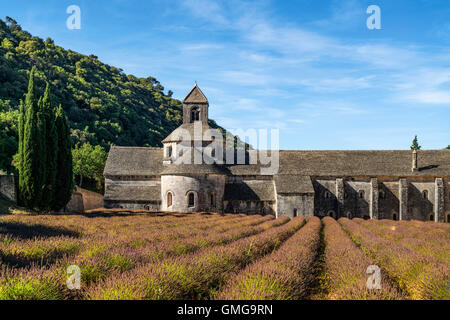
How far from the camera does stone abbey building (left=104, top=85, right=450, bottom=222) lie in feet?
116

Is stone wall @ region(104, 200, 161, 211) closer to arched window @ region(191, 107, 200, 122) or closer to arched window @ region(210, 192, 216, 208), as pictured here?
arched window @ region(210, 192, 216, 208)

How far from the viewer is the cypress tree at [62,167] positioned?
2764cm

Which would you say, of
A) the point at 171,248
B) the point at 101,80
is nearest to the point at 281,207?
the point at 171,248

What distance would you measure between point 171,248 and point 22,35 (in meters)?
96.6

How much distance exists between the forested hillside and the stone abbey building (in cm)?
1239

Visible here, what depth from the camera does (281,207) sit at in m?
35.4

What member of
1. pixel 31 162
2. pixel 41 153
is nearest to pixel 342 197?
pixel 41 153

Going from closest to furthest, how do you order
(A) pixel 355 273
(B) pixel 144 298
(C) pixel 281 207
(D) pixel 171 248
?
1. (B) pixel 144 298
2. (A) pixel 355 273
3. (D) pixel 171 248
4. (C) pixel 281 207

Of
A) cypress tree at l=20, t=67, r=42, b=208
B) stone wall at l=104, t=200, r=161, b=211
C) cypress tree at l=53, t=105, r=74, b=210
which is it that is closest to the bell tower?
stone wall at l=104, t=200, r=161, b=211

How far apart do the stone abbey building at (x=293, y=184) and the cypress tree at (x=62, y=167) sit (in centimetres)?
865

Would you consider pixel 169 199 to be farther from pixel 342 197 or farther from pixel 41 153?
pixel 342 197

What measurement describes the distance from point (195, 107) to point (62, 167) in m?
17.7

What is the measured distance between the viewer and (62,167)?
93.1 feet
